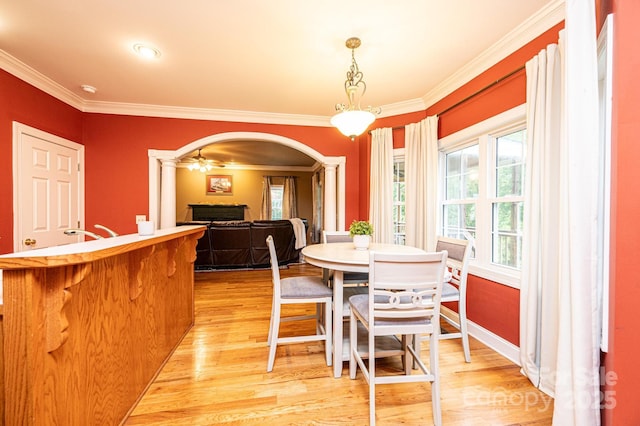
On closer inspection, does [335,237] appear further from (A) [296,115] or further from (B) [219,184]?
(B) [219,184]

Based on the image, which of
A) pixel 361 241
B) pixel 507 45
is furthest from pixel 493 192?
pixel 361 241

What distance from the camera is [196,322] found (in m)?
2.83

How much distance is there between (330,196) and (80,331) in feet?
11.1

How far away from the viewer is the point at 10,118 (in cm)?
247

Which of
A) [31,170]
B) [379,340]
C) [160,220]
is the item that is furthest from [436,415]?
[31,170]

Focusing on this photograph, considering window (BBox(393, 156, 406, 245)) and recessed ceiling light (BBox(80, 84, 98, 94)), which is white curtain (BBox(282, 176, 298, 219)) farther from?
recessed ceiling light (BBox(80, 84, 98, 94))

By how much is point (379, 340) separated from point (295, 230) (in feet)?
12.8

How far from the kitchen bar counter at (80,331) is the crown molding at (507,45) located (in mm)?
2915

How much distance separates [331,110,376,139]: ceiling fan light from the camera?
2.02 metres

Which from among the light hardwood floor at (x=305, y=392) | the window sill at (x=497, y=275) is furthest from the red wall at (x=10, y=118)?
the window sill at (x=497, y=275)

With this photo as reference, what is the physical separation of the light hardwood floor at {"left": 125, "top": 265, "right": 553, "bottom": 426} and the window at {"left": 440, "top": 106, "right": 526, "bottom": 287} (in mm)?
769

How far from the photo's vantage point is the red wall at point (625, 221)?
0.95 metres

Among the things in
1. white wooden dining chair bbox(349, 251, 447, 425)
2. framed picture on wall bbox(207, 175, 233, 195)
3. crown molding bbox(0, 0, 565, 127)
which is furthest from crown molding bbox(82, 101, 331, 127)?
framed picture on wall bbox(207, 175, 233, 195)

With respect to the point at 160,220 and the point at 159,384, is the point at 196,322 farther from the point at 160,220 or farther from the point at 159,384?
the point at 160,220
